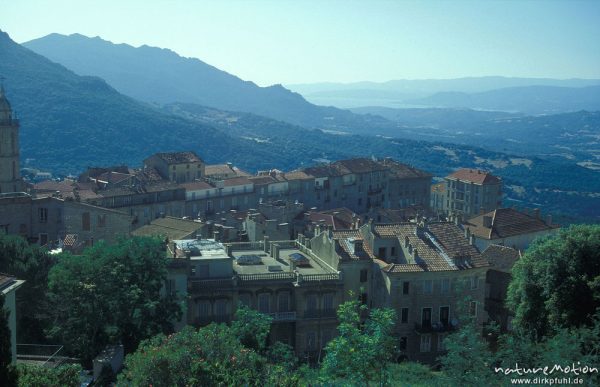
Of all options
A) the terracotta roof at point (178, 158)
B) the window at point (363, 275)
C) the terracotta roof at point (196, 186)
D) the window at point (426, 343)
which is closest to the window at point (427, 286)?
the window at point (426, 343)

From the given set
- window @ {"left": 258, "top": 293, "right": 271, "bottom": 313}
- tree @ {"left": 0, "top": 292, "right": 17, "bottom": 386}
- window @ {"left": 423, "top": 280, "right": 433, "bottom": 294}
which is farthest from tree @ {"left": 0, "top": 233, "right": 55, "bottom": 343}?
window @ {"left": 423, "top": 280, "right": 433, "bottom": 294}

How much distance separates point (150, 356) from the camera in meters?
21.1

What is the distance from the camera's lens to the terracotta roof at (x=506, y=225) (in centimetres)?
6291

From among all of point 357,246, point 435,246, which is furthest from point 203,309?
point 435,246

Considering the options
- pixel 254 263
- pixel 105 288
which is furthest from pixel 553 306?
pixel 105 288

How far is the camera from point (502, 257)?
50.4 metres

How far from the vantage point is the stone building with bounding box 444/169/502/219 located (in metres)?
108

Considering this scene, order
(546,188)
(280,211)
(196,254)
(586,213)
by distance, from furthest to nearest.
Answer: (546,188) → (586,213) → (280,211) → (196,254)

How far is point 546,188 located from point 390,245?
156 metres

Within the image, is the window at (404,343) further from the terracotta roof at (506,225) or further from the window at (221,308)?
the terracotta roof at (506,225)

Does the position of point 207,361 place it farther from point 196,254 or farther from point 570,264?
point 570,264

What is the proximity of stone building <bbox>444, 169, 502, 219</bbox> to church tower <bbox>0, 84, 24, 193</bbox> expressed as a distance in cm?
6292

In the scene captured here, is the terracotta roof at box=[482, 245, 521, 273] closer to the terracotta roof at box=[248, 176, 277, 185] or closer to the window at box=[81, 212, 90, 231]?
the window at box=[81, 212, 90, 231]

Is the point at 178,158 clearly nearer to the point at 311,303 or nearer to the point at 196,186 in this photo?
the point at 196,186
